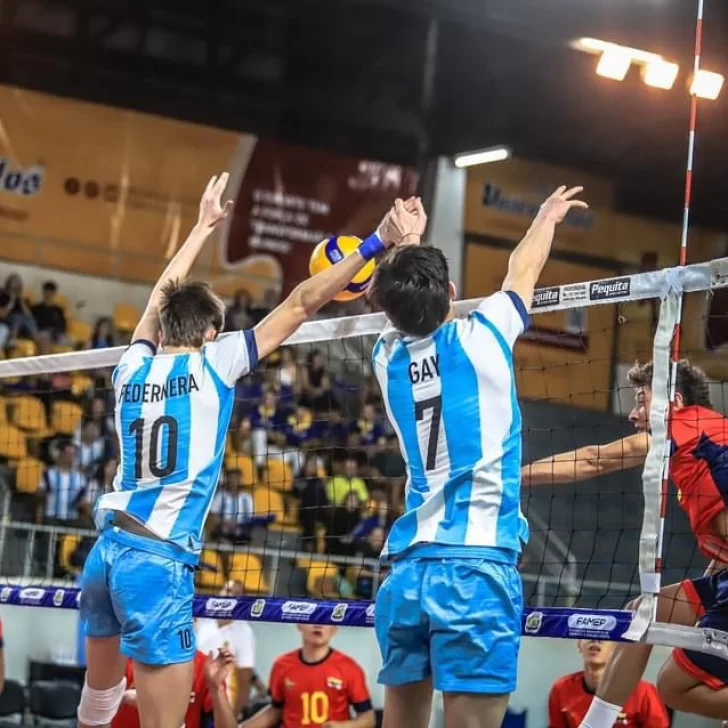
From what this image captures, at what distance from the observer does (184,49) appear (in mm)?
21656

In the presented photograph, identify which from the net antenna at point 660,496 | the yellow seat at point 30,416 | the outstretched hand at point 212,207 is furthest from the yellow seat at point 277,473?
the net antenna at point 660,496

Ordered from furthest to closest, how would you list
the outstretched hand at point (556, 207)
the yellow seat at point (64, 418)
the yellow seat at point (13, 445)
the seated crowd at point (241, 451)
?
the yellow seat at point (64, 418)
the yellow seat at point (13, 445)
the seated crowd at point (241, 451)
the outstretched hand at point (556, 207)

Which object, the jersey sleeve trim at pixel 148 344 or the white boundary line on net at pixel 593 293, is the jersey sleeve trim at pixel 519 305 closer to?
the white boundary line on net at pixel 593 293

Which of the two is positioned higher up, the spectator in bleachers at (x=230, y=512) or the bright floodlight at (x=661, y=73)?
the bright floodlight at (x=661, y=73)

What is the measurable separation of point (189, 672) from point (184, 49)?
57.5 ft

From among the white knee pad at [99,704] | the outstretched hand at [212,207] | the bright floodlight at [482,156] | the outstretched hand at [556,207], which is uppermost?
the bright floodlight at [482,156]

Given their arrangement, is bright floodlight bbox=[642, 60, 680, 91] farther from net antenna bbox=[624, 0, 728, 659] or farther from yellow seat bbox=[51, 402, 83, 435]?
net antenna bbox=[624, 0, 728, 659]

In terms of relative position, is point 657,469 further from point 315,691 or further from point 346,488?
point 346,488

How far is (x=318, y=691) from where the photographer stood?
30.5 ft

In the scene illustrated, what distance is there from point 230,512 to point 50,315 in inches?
170

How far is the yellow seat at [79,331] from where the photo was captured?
18.3m

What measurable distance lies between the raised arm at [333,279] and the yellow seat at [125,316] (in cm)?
1415

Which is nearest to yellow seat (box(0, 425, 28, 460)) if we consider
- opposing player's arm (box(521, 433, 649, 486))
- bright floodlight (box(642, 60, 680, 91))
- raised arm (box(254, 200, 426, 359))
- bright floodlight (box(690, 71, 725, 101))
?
bright floodlight (box(690, 71, 725, 101))

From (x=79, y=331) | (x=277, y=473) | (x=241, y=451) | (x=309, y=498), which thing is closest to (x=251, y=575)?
(x=309, y=498)
